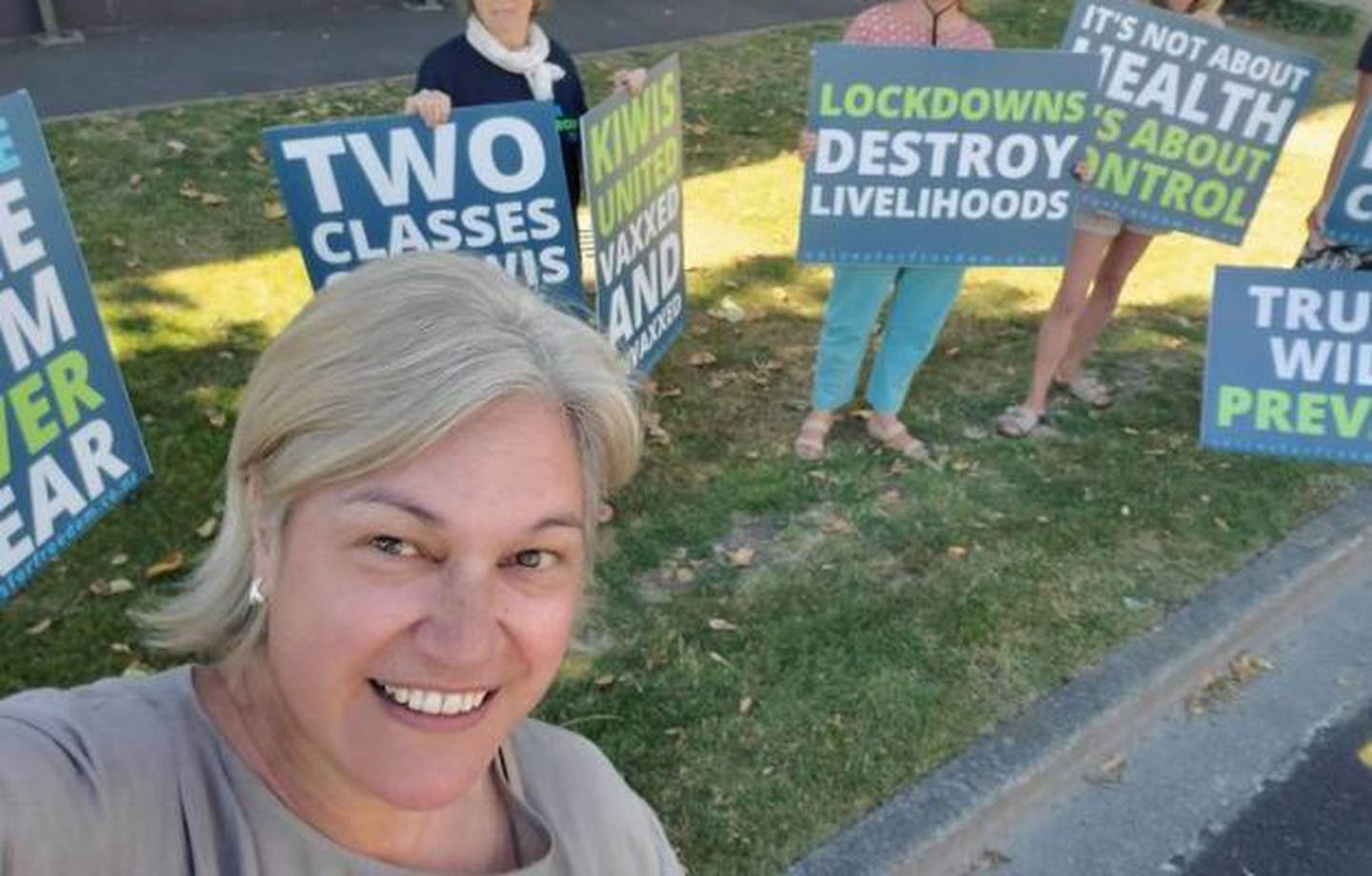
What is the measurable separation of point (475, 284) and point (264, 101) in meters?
6.77

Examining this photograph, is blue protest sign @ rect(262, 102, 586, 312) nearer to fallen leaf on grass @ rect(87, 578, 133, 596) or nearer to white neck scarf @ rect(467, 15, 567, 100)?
white neck scarf @ rect(467, 15, 567, 100)

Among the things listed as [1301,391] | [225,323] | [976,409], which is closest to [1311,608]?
[1301,391]

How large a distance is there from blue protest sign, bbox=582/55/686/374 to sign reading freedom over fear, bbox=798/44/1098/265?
48 centimetres

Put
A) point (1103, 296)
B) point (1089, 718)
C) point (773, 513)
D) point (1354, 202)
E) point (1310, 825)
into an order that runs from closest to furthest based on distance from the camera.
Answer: point (1310, 825)
point (1089, 718)
point (1354, 202)
point (773, 513)
point (1103, 296)

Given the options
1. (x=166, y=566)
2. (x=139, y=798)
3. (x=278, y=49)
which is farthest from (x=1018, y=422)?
(x=278, y=49)

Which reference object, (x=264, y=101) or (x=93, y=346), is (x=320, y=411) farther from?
(x=264, y=101)

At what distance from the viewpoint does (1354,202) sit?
13.8 feet

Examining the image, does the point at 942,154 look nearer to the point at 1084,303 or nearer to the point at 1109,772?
the point at 1084,303

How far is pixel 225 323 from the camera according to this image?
528 cm

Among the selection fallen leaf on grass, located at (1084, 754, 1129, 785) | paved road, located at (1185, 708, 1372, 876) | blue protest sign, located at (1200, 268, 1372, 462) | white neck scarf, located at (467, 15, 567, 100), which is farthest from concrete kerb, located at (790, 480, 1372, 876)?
white neck scarf, located at (467, 15, 567, 100)

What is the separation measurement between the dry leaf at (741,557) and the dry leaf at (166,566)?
1.78m

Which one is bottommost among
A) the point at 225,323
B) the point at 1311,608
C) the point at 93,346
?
the point at 1311,608

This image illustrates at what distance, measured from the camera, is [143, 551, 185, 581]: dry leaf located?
3873mm

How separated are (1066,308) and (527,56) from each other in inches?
94.2
